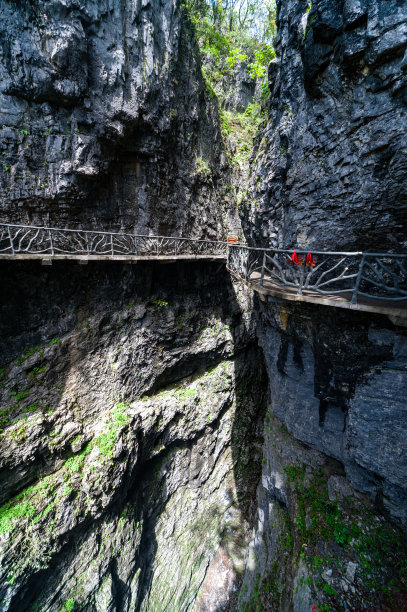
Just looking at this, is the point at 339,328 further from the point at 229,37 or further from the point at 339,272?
the point at 229,37

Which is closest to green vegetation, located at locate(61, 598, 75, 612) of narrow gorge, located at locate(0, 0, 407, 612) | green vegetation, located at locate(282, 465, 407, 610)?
narrow gorge, located at locate(0, 0, 407, 612)

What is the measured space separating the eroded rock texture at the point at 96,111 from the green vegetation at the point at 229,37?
3383mm

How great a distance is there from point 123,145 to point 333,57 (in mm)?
6710

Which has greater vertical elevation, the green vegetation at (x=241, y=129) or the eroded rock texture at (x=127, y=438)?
the green vegetation at (x=241, y=129)

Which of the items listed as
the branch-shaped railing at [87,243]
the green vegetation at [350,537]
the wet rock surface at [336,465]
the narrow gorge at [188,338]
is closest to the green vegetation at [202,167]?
the narrow gorge at [188,338]

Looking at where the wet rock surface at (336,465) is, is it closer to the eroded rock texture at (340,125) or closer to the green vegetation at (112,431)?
the eroded rock texture at (340,125)

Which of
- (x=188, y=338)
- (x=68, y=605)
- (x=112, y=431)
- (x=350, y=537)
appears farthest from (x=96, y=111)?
(x=68, y=605)

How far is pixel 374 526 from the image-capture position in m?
4.27

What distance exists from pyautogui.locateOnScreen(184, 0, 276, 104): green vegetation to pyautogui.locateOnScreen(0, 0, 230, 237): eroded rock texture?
3383 millimetres

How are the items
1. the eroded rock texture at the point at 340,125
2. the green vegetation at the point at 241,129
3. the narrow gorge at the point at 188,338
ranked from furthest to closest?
the green vegetation at the point at 241,129, the narrow gorge at the point at 188,338, the eroded rock texture at the point at 340,125

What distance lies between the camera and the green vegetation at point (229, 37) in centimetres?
1115

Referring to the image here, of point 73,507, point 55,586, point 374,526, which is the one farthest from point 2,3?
point 55,586

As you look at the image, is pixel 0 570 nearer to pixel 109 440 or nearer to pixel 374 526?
pixel 109 440

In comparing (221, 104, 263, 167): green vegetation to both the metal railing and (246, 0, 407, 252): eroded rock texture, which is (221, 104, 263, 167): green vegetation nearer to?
(246, 0, 407, 252): eroded rock texture
